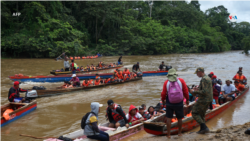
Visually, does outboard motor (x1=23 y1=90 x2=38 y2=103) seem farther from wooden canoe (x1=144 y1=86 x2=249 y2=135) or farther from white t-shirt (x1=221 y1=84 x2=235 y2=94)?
white t-shirt (x1=221 y1=84 x2=235 y2=94)

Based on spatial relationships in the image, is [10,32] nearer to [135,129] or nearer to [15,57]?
[15,57]

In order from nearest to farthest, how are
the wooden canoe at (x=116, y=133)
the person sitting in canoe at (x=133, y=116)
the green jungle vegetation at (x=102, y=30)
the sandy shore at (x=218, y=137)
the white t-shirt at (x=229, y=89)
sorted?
1. the sandy shore at (x=218, y=137)
2. the wooden canoe at (x=116, y=133)
3. the person sitting in canoe at (x=133, y=116)
4. the white t-shirt at (x=229, y=89)
5. the green jungle vegetation at (x=102, y=30)

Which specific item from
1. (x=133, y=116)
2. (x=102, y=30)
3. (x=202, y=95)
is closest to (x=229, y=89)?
(x=202, y=95)

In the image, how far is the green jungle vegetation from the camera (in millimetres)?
28406

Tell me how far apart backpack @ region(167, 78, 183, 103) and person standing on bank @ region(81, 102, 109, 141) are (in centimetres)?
153

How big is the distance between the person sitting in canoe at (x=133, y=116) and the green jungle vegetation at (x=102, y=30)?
2466 centimetres

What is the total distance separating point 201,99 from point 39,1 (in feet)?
102

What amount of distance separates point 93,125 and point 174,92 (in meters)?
1.81

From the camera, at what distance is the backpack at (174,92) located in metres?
4.20

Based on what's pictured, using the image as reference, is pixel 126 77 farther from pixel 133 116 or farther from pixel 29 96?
pixel 133 116

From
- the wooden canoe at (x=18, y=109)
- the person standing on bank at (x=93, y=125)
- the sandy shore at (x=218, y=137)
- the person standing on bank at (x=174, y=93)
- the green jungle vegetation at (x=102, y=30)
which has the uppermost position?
the green jungle vegetation at (x=102, y=30)

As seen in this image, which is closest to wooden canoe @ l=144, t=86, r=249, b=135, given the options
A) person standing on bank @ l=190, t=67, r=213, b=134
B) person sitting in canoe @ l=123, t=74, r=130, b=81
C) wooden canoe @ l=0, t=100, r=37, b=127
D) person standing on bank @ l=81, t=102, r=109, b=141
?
person standing on bank @ l=190, t=67, r=213, b=134

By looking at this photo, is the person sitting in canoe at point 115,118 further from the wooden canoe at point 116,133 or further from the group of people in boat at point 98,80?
the group of people in boat at point 98,80

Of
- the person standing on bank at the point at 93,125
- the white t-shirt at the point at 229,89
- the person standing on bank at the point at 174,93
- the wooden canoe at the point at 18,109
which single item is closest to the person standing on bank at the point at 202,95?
the person standing on bank at the point at 174,93
